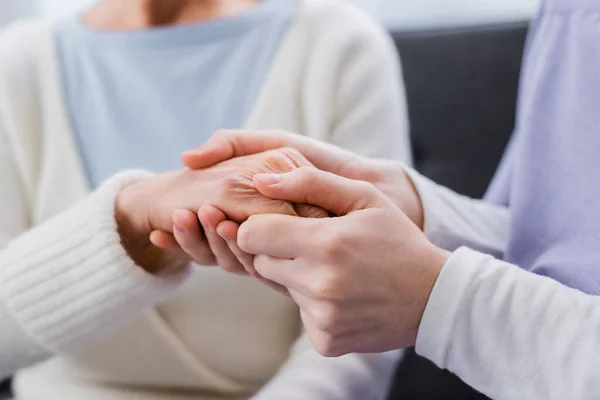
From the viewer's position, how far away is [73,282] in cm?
69

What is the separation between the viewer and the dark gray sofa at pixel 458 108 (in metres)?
1.03

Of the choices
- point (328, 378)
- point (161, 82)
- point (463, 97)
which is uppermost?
point (161, 82)

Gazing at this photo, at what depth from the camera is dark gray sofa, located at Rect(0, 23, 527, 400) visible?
1.03 metres

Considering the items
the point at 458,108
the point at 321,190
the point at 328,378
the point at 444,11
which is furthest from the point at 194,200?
the point at 444,11

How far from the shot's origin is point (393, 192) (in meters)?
0.69

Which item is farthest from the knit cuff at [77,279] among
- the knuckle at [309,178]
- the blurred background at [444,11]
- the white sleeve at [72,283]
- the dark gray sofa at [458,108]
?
the blurred background at [444,11]

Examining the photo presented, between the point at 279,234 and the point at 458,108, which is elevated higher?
the point at 279,234

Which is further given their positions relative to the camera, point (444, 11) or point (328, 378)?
point (444, 11)

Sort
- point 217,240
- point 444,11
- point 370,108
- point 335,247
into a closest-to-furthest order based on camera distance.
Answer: point 335,247 < point 217,240 < point 370,108 < point 444,11

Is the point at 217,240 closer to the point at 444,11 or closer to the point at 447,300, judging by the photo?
the point at 447,300

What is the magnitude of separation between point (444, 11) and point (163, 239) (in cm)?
87

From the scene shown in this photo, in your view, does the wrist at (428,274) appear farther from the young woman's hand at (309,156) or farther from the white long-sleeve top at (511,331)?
the young woman's hand at (309,156)

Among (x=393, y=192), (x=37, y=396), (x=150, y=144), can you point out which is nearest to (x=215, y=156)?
(x=393, y=192)

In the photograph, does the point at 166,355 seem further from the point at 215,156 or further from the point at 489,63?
the point at 489,63
